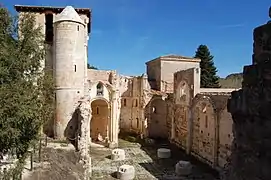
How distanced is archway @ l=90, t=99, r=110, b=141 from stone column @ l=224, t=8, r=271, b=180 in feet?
80.0

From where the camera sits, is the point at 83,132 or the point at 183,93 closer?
the point at 83,132

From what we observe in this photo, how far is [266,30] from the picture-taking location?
3.28m

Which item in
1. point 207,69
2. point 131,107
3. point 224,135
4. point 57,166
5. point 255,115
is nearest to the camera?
point 255,115

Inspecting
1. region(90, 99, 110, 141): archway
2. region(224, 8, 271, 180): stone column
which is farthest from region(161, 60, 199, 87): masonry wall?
region(224, 8, 271, 180): stone column

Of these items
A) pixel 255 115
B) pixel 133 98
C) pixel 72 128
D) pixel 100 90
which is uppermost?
pixel 100 90

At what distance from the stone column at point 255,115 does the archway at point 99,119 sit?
2438 cm

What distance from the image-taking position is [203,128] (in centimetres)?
2225

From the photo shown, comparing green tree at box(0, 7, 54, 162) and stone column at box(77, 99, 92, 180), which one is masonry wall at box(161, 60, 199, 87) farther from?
green tree at box(0, 7, 54, 162)

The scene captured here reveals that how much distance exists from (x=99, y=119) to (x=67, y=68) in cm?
830

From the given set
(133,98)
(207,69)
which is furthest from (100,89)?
(207,69)

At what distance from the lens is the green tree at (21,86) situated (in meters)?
8.73

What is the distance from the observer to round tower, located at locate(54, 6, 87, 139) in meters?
21.4

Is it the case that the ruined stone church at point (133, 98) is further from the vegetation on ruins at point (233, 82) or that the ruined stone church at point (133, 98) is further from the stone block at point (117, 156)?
the vegetation on ruins at point (233, 82)

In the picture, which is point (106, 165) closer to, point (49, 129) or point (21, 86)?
point (49, 129)
